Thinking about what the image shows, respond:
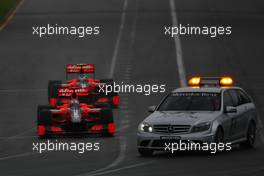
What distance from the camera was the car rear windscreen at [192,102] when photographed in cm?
2278

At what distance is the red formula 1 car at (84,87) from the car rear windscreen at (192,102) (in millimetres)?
7933

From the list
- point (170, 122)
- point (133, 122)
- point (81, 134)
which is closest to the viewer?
point (170, 122)

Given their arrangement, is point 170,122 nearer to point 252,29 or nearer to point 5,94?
point 5,94

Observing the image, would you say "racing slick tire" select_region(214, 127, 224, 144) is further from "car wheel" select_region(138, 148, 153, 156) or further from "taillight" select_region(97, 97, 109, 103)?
"taillight" select_region(97, 97, 109, 103)

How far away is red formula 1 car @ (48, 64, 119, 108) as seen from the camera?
3225 centimetres

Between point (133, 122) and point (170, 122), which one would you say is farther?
point (133, 122)

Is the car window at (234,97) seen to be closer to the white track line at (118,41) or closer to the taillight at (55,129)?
the taillight at (55,129)

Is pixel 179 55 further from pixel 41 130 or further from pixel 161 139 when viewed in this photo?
pixel 161 139

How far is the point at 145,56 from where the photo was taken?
158 feet

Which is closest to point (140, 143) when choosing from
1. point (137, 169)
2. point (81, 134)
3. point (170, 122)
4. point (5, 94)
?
point (170, 122)

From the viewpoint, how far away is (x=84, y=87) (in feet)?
105

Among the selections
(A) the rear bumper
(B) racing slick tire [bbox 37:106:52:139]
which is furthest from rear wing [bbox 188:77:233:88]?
(B) racing slick tire [bbox 37:106:52:139]

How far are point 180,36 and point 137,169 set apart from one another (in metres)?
35.6

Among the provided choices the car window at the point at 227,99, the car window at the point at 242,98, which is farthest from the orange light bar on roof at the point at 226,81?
the car window at the point at 227,99
